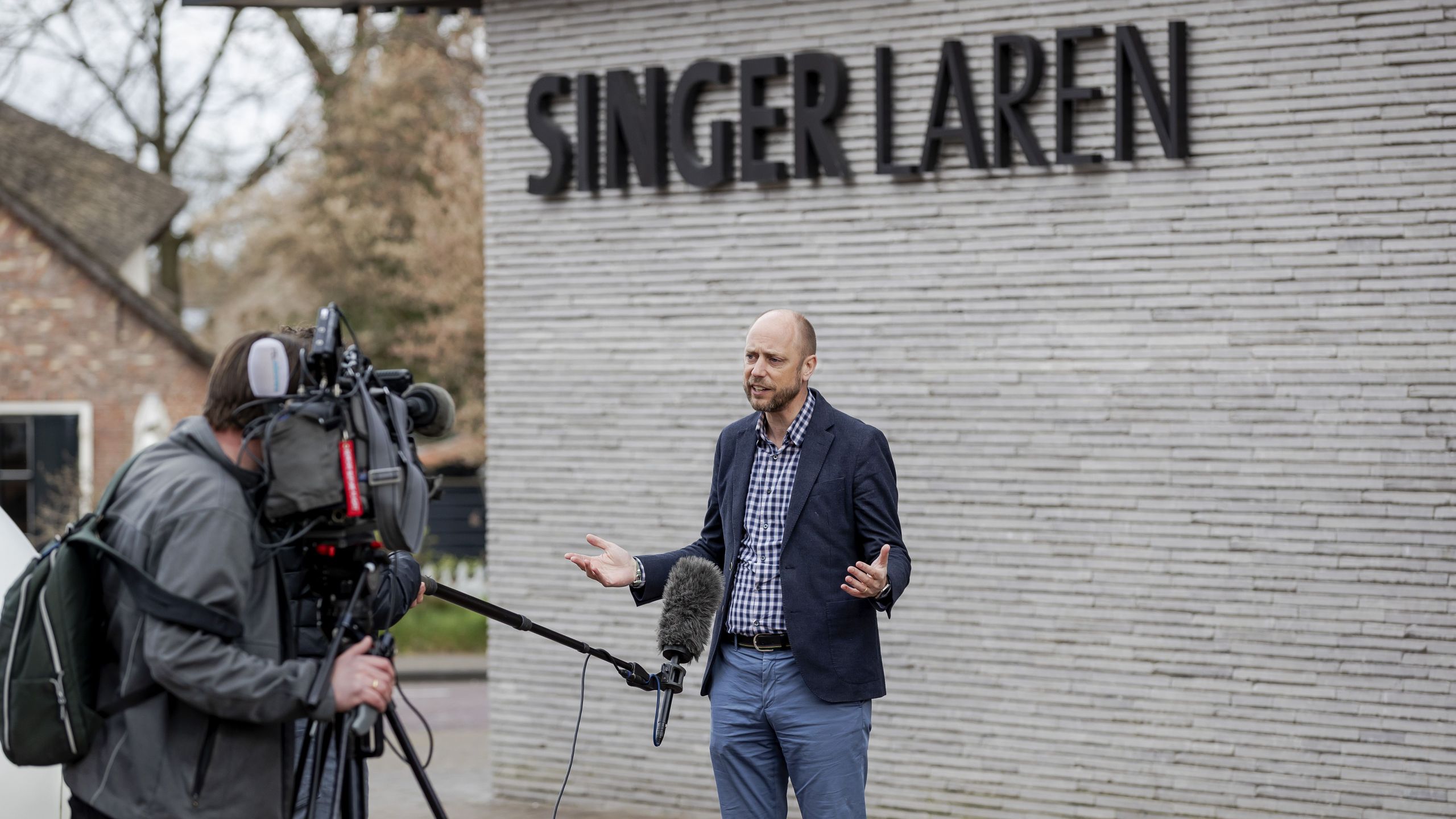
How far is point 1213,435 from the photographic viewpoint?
6.48 meters

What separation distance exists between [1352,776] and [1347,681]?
379 mm

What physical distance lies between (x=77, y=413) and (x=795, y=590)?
19.8 m

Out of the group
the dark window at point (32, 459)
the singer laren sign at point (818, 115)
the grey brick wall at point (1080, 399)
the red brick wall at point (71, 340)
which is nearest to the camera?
the grey brick wall at point (1080, 399)

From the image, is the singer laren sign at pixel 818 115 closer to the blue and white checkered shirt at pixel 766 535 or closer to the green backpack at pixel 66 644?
the blue and white checkered shirt at pixel 766 535

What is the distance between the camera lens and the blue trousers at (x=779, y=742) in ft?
14.9

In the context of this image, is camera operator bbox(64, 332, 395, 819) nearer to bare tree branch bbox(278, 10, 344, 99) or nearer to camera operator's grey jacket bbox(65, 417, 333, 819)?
camera operator's grey jacket bbox(65, 417, 333, 819)

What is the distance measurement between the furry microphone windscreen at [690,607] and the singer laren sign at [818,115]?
122 inches

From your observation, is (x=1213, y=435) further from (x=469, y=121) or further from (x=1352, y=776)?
(x=469, y=121)

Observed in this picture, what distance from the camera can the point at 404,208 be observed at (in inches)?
955

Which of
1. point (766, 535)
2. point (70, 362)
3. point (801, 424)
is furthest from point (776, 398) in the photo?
point (70, 362)

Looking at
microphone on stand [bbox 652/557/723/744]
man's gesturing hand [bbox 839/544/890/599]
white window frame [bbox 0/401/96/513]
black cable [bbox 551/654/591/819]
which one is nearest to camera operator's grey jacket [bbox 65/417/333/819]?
black cable [bbox 551/654/591/819]

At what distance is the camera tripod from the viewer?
333 centimetres

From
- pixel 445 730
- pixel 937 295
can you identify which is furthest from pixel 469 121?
pixel 937 295

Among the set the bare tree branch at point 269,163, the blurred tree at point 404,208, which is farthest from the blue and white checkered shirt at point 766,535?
the bare tree branch at point 269,163
